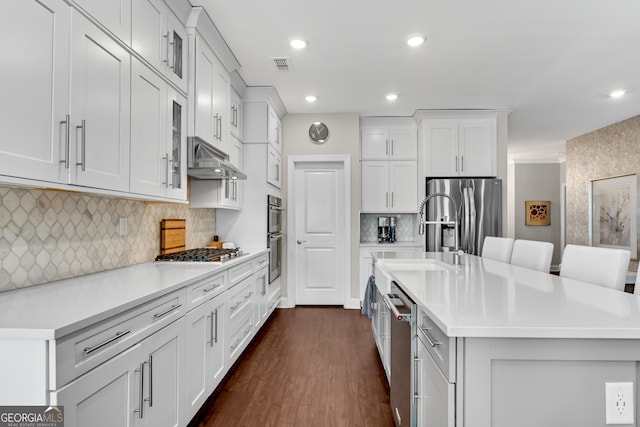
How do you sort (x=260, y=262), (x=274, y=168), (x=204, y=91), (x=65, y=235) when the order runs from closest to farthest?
1. (x=65, y=235)
2. (x=204, y=91)
3. (x=260, y=262)
4. (x=274, y=168)

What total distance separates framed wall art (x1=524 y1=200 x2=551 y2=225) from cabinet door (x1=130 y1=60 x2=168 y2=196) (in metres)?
8.49

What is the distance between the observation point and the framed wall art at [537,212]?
8312 millimetres

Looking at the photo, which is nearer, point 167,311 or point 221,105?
point 167,311

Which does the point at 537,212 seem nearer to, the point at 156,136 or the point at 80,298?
the point at 156,136

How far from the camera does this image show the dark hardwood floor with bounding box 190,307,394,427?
7.06ft

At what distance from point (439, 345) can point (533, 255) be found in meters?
1.72

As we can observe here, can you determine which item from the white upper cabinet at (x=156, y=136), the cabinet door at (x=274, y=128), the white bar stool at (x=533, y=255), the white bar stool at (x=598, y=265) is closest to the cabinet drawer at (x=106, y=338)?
the white upper cabinet at (x=156, y=136)

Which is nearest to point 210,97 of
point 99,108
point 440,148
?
point 99,108

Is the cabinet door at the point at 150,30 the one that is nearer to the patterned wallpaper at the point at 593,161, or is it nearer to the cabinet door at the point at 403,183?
the cabinet door at the point at 403,183

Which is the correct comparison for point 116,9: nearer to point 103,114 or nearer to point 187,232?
point 103,114

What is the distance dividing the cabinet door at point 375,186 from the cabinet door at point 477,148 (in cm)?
105

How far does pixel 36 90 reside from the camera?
1.25 m

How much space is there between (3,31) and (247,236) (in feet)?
9.95

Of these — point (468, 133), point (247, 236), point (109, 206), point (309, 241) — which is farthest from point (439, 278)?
point (468, 133)
